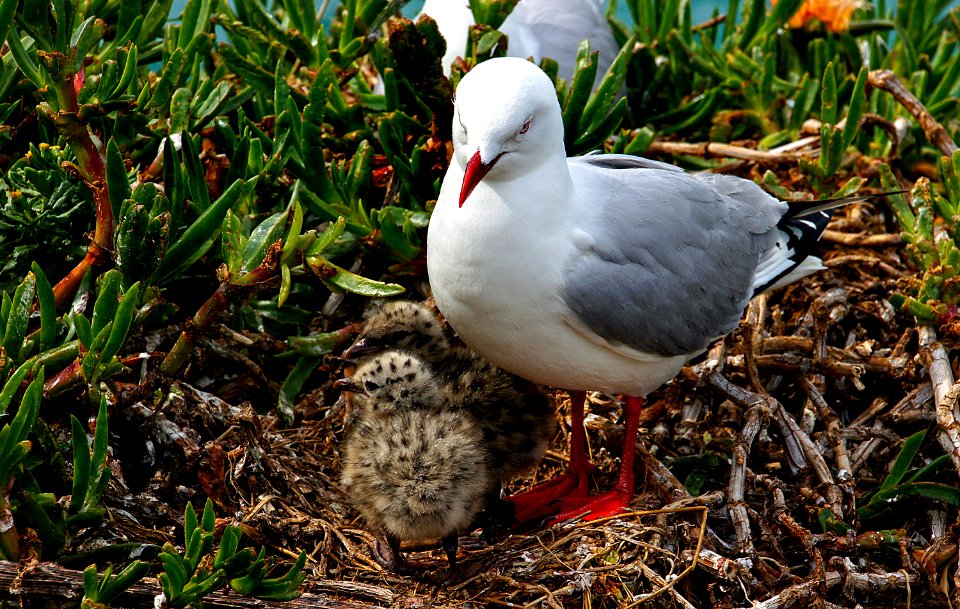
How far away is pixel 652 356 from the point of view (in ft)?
11.6

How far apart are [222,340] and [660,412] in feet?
5.73

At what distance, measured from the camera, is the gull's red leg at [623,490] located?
3727mm

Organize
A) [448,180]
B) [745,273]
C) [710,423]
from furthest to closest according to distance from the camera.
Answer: [710,423] → [745,273] → [448,180]

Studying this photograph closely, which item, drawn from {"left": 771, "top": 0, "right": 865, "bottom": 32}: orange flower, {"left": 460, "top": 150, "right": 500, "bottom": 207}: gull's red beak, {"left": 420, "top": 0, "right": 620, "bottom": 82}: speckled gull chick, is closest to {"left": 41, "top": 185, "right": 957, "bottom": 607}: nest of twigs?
{"left": 460, "top": 150, "right": 500, "bottom": 207}: gull's red beak

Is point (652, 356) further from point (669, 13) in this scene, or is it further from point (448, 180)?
point (669, 13)

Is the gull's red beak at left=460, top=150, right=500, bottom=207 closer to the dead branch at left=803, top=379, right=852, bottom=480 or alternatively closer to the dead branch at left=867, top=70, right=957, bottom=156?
the dead branch at left=803, top=379, right=852, bottom=480

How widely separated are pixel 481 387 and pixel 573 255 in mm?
768

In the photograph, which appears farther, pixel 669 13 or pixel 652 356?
pixel 669 13

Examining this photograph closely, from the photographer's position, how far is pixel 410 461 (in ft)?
11.1

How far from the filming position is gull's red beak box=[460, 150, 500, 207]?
9.72 ft

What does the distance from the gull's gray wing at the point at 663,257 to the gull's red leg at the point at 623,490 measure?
0.34 m

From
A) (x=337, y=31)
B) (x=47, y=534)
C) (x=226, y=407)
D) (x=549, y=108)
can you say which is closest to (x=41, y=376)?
(x=47, y=534)

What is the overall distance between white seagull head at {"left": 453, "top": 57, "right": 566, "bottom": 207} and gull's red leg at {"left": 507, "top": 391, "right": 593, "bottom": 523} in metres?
1.13

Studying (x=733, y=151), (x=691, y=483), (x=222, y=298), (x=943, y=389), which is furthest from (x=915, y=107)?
(x=222, y=298)
